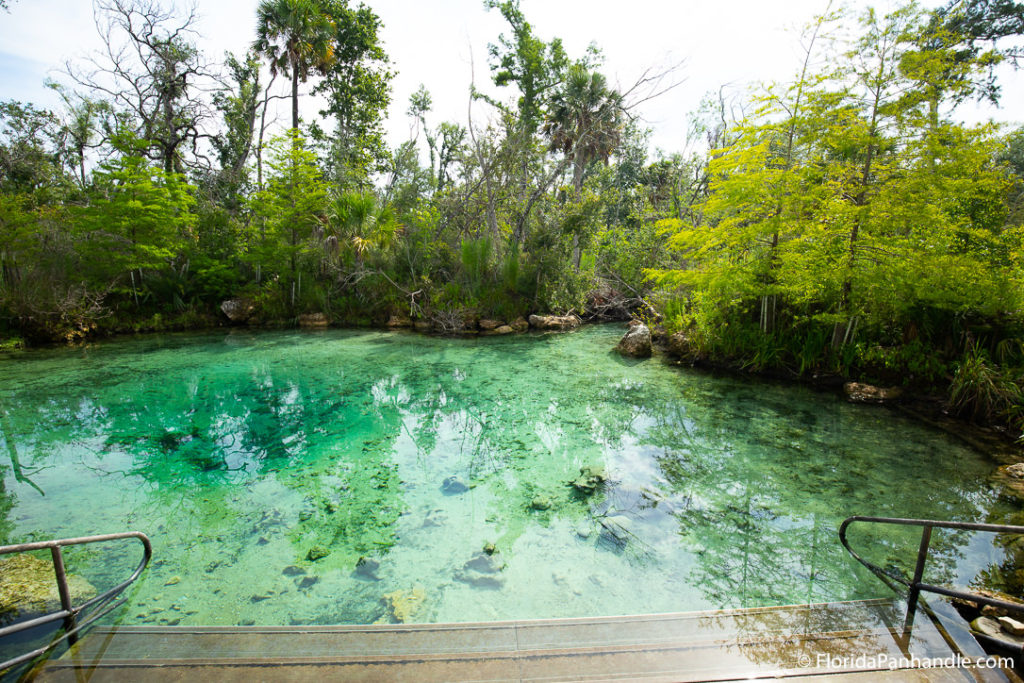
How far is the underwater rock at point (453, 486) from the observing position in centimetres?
461

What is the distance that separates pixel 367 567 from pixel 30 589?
7.02ft

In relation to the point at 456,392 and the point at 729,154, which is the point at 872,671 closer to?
the point at 456,392

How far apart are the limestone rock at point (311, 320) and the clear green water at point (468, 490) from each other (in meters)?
6.92

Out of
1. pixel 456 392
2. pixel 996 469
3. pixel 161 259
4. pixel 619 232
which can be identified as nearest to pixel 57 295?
pixel 161 259

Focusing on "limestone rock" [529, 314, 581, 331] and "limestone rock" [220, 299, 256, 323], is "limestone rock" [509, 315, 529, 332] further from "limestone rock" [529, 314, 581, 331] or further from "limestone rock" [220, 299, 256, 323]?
"limestone rock" [220, 299, 256, 323]

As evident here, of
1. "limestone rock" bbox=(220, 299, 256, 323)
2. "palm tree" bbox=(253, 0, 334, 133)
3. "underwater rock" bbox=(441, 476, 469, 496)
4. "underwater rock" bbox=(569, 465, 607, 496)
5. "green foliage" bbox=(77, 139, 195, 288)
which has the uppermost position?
"palm tree" bbox=(253, 0, 334, 133)

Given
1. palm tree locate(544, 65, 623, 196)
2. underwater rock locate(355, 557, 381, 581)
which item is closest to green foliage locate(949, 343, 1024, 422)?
underwater rock locate(355, 557, 381, 581)

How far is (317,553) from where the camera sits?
3611 mm

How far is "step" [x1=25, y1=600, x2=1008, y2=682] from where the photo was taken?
211 cm

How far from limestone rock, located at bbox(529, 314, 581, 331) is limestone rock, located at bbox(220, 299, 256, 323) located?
9.97 meters

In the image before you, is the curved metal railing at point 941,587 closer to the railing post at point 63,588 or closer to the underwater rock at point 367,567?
the underwater rock at point 367,567

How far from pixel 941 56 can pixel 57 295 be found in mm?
19195

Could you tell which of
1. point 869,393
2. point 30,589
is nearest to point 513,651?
point 30,589

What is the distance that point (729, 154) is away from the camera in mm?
8031
